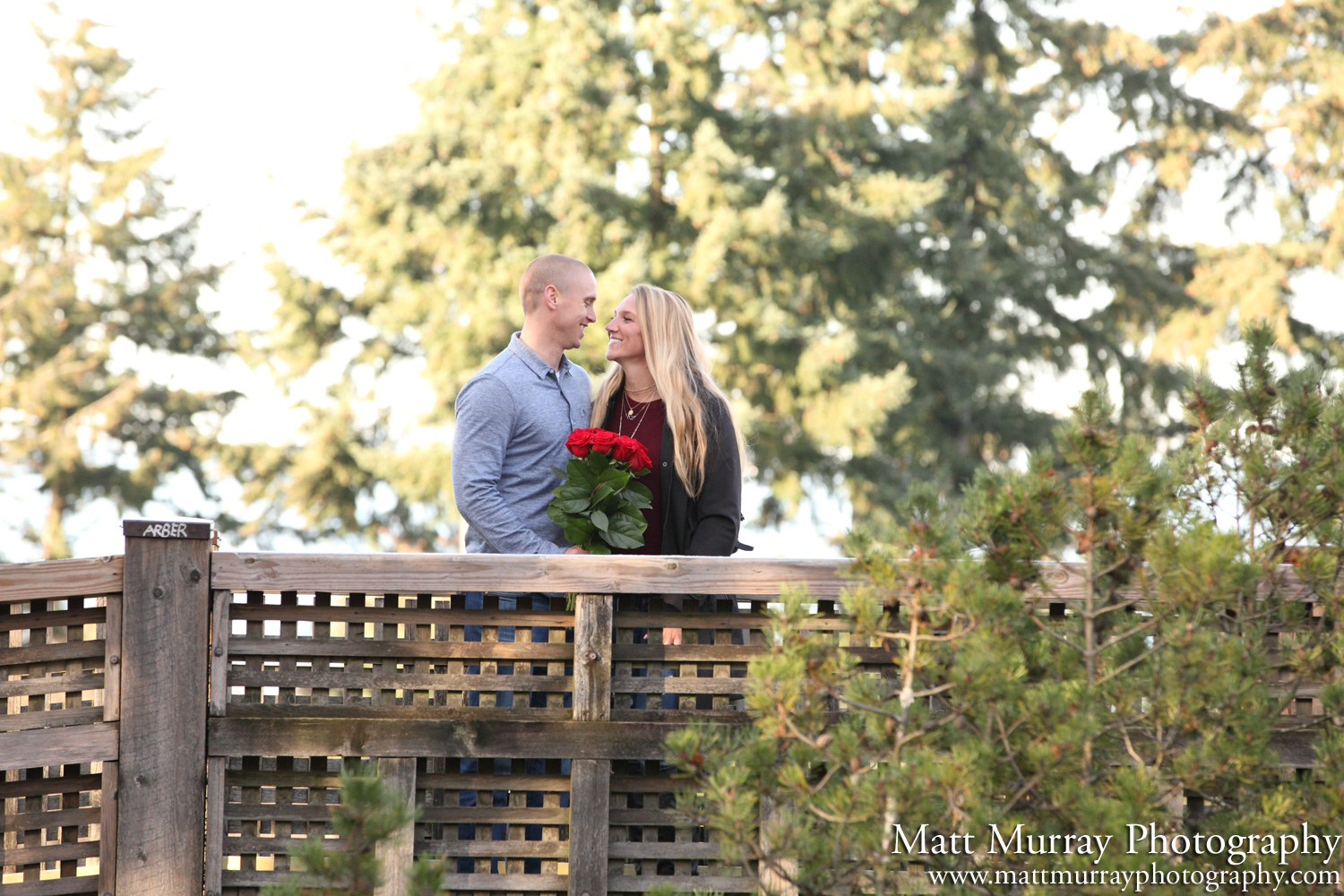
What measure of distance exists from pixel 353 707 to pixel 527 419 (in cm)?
113

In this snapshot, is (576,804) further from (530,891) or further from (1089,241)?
(1089,241)

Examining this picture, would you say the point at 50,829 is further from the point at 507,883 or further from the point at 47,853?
the point at 507,883

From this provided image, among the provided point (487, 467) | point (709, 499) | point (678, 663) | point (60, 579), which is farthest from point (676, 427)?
point (60, 579)

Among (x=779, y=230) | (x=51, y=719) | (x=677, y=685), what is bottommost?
(x=51, y=719)

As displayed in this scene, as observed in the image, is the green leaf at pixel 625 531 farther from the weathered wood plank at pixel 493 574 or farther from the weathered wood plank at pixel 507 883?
the weathered wood plank at pixel 507 883

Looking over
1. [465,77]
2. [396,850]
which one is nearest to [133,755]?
[396,850]

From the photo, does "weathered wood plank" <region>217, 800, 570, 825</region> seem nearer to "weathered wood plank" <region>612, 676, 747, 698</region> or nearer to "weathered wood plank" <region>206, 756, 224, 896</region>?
"weathered wood plank" <region>206, 756, 224, 896</region>

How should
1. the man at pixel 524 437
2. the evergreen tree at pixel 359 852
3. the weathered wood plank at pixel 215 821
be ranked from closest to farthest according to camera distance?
the evergreen tree at pixel 359 852 → the weathered wood plank at pixel 215 821 → the man at pixel 524 437

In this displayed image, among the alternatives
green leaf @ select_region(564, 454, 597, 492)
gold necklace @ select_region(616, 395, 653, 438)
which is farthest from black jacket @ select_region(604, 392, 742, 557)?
green leaf @ select_region(564, 454, 597, 492)

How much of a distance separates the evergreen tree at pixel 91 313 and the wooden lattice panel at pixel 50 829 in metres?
16.9

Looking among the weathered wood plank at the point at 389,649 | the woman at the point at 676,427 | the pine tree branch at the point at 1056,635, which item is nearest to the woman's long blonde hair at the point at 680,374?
the woman at the point at 676,427

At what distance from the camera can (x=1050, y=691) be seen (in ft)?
8.30

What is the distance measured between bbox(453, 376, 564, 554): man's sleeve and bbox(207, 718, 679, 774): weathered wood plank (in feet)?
2.08

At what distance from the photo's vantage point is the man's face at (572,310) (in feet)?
14.8
